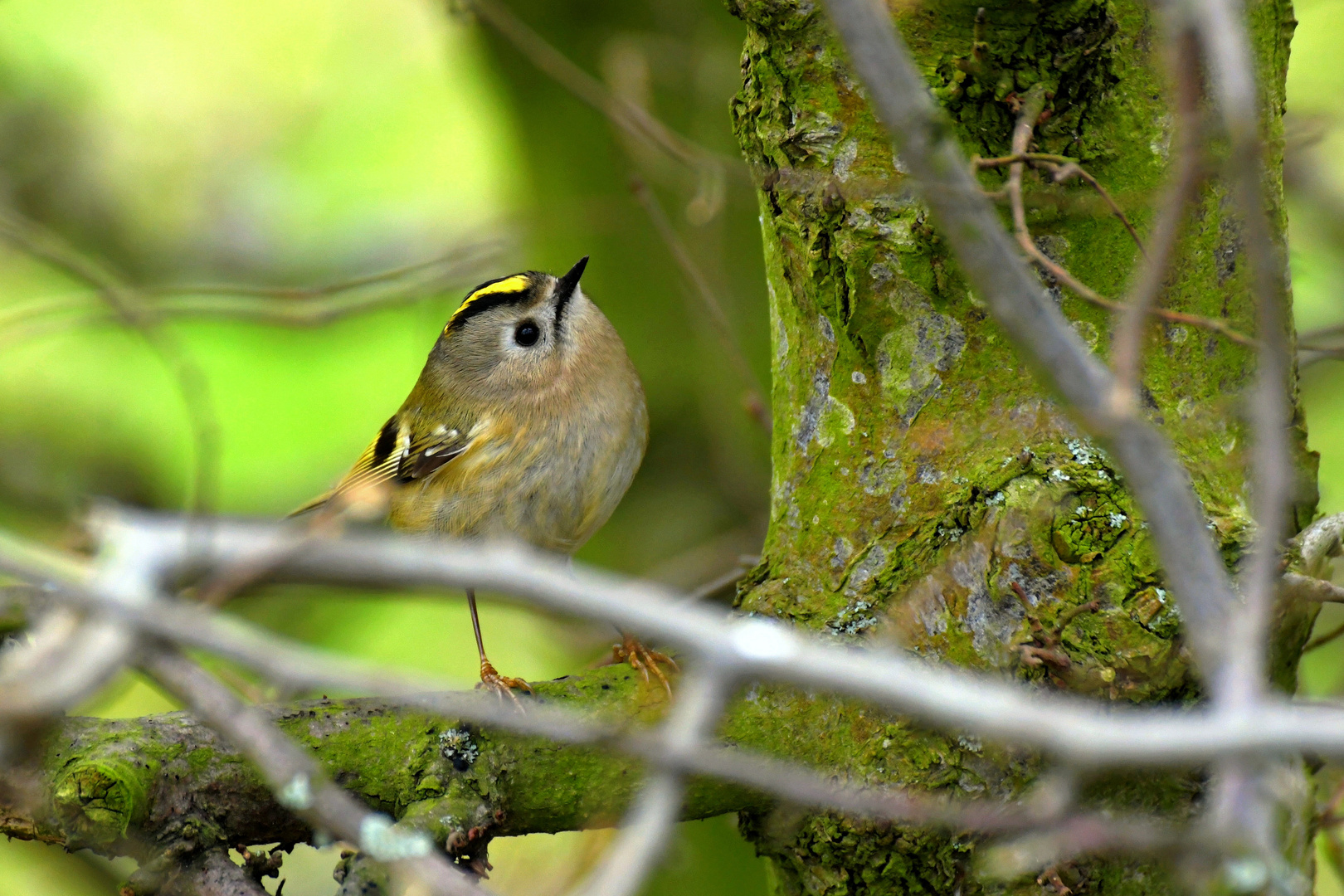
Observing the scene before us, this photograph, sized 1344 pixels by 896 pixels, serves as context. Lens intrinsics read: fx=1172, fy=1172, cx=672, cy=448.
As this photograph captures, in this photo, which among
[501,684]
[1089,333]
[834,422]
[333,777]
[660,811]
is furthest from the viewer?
[501,684]

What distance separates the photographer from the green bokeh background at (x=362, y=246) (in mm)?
3502

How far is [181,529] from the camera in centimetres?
88

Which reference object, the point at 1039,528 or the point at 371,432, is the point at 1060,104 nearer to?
the point at 1039,528

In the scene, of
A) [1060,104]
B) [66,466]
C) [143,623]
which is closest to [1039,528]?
[1060,104]

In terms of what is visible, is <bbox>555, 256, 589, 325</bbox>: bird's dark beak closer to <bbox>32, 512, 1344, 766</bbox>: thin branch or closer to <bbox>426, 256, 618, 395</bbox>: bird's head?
<bbox>426, 256, 618, 395</bbox>: bird's head

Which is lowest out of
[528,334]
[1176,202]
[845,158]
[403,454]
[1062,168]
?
[1176,202]

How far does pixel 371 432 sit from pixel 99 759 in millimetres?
3792

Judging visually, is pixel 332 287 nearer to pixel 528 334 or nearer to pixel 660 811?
pixel 528 334

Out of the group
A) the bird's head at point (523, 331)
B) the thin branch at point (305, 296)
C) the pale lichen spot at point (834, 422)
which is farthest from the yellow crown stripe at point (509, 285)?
the pale lichen spot at point (834, 422)

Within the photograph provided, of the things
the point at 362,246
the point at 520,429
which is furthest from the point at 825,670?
the point at 362,246

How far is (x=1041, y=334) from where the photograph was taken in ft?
2.70

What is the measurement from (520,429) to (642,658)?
886 mm

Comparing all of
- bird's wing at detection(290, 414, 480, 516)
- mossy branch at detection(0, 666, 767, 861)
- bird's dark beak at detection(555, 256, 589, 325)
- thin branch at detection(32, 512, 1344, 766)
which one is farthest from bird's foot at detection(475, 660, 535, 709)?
thin branch at detection(32, 512, 1344, 766)

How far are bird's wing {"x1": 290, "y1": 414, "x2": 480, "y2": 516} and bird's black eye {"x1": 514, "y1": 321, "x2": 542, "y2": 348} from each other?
287mm
